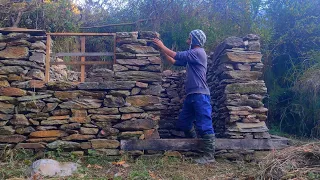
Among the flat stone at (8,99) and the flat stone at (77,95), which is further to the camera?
the flat stone at (77,95)

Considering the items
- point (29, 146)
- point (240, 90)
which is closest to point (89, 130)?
point (29, 146)

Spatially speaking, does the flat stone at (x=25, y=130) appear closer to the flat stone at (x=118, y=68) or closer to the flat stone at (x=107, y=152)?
the flat stone at (x=107, y=152)

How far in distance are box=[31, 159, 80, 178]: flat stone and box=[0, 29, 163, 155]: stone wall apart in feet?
1.68

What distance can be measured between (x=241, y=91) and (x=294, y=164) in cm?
202

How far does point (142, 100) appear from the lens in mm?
4898

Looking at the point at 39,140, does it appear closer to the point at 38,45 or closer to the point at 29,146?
the point at 29,146

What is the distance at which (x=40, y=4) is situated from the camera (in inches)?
293

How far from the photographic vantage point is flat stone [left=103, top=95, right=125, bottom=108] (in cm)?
481

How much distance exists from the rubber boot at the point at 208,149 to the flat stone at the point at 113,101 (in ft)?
4.32

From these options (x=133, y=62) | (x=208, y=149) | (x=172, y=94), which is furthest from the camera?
(x=172, y=94)

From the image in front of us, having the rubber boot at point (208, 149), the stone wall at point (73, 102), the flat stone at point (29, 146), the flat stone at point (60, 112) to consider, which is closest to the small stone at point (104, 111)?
the stone wall at point (73, 102)

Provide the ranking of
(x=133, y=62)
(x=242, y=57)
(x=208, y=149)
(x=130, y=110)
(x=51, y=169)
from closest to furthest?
(x=51, y=169), (x=208, y=149), (x=130, y=110), (x=133, y=62), (x=242, y=57)

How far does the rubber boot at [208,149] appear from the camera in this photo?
4.70 m

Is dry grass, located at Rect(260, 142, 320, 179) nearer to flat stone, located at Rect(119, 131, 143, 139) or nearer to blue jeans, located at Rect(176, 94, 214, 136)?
blue jeans, located at Rect(176, 94, 214, 136)
